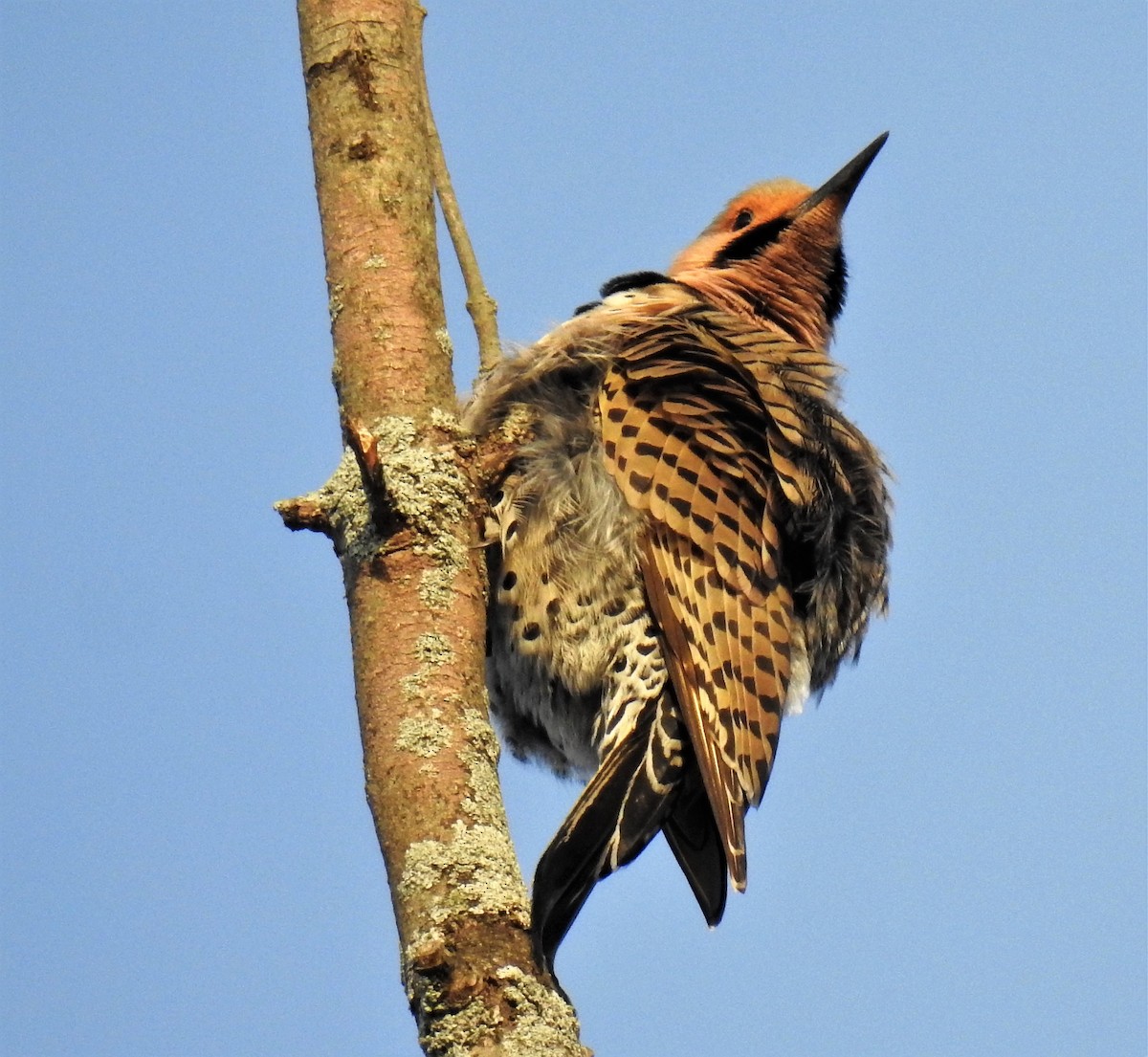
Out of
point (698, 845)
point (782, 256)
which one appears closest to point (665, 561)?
point (698, 845)

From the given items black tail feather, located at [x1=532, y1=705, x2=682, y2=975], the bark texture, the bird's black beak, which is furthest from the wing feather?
the bird's black beak

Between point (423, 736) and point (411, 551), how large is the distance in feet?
1.59

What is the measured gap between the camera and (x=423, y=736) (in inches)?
108

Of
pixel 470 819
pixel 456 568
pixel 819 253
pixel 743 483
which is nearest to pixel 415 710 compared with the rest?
pixel 470 819

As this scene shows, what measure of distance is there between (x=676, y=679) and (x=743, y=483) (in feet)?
2.33

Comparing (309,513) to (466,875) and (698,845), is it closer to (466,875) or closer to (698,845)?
(466,875)

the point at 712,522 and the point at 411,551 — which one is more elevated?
the point at 712,522

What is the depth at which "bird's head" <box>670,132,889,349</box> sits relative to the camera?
5632 mm

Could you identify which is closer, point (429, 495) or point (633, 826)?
point (429, 495)

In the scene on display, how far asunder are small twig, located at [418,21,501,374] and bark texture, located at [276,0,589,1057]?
0.51 meters

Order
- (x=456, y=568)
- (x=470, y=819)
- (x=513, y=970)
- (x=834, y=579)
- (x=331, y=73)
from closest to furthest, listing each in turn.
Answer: (x=513, y=970) → (x=470, y=819) → (x=456, y=568) → (x=331, y=73) → (x=834, y=579)

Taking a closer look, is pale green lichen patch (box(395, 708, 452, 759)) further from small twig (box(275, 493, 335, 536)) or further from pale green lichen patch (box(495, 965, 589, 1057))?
small twig (box(275, 493, 335, 536))

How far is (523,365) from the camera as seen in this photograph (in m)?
4.44

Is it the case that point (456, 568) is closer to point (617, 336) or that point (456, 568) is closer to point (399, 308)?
point (399, 308)
